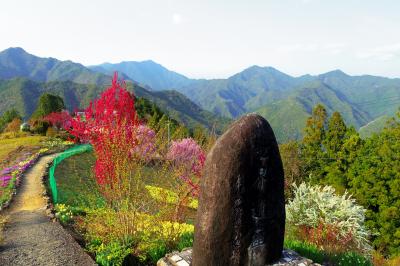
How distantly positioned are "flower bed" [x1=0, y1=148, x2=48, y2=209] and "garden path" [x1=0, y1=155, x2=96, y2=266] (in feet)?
2.42

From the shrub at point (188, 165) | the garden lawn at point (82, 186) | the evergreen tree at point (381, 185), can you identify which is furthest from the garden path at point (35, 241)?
the evergreen tree at point (381, 185)

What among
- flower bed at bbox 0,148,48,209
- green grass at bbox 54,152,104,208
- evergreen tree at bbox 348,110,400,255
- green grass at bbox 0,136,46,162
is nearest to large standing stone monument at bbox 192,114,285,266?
green grass at bbox 54,152,104,208

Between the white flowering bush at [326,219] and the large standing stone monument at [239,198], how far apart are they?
23.0 ft

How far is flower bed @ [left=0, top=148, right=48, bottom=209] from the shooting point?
15.4 metres

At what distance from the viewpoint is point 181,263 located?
24.6 feet

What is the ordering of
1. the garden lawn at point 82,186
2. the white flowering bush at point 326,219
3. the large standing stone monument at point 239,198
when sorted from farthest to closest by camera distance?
the white flowering bush at point 326,219 < the garden lawn at point 82,186 < the large standing stone monument at point 239,198

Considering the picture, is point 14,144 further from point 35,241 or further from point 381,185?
point 381,185

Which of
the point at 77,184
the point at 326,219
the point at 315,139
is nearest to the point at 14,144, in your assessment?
the point at 77,184

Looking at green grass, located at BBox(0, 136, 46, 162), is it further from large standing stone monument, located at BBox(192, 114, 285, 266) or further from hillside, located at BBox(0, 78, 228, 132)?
hillside, located at BBox(0, 78, 228, 132)

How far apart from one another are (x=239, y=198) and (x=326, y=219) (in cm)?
874

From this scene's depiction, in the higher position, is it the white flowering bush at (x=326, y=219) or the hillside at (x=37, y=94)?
the hillside at (x=37, y=94)

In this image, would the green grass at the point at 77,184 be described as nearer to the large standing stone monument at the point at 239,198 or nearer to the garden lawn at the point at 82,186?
the garden lawn at the point at 82,186

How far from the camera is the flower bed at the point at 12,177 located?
50.4ft

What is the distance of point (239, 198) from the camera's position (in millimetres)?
6656
